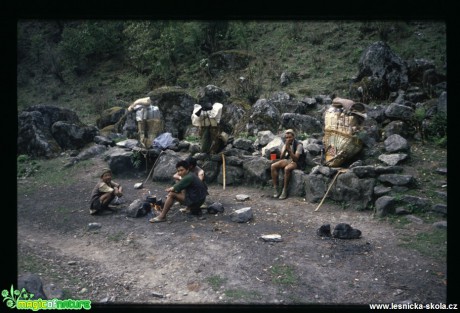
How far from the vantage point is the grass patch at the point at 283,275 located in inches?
190

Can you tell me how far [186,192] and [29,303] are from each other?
3.68 meters

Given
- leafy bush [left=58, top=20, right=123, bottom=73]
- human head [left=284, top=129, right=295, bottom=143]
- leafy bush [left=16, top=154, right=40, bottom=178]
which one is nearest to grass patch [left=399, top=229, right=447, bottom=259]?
human head [left=284, top=129, right=295, bottom=143]

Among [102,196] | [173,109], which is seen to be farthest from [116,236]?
[173,109]

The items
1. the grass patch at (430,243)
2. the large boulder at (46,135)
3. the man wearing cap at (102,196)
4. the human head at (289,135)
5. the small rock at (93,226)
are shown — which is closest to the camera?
the grass patch at (430,243)

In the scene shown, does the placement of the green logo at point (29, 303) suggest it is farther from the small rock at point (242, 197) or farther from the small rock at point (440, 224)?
the small rock at point (440, 224)

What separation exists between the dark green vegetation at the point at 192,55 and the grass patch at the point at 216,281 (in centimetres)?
1040

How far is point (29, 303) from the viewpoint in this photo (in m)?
3.79

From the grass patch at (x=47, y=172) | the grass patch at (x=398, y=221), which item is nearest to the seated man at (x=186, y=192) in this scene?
the grass patch at (x=398, y=221)

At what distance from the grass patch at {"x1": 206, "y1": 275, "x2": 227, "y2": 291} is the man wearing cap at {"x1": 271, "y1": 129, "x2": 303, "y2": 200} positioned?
340 cm

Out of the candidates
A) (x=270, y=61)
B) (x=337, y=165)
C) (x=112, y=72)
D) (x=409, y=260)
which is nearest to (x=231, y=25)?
(x=270, y=61)

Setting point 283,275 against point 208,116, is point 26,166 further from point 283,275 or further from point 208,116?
point 283,275

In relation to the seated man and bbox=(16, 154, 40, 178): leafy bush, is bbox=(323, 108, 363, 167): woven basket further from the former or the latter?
bbox=(16, 154, 40, 178): leafy bush

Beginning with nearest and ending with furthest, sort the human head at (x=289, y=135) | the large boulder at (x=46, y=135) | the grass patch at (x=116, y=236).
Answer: the grass patch at (x=116, y=236) < the human head at (x=289, y=135) < the large boulder at (x=46, y=135)

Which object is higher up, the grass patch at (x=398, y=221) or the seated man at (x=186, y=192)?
the seated man at (x=186, y=192)
